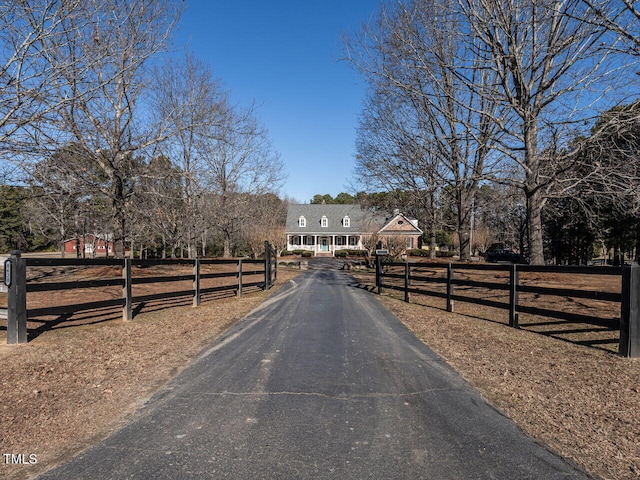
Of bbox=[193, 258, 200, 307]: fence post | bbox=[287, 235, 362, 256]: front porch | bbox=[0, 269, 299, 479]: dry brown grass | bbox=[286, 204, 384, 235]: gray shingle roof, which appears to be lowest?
bbox=[0, 269, 299, 479]: dry brown grass

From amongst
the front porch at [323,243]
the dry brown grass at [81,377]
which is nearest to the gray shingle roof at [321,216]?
the front porch at [323,243]

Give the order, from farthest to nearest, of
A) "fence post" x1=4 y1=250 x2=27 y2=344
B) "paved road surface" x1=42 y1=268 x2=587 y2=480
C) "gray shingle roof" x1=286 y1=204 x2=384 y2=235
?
"gray shingle roof" x1=286 y1=204 x2=384 y2=235
"fence post" x1=4 y1=250 x2=27 y2=344
"paved road surface" x1=42 y1=268 x2=587 y2=480

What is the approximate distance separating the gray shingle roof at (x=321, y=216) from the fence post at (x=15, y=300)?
160 ft

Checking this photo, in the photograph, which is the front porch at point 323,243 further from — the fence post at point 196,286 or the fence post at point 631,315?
the fence post at point 631,315

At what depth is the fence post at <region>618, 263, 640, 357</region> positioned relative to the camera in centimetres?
566

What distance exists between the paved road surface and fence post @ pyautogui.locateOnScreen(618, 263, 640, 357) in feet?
8.62

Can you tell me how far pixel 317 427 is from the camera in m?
3.42

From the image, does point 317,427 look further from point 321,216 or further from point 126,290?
point 321,216

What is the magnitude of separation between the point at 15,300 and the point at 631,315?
28.0 feet

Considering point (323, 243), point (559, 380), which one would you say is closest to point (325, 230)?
point (323, 243)

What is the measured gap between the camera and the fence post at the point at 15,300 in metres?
5.85

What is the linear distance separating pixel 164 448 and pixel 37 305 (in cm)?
835

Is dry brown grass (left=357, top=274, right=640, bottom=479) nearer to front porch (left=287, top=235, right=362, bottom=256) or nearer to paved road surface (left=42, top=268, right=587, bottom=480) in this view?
paved road surface (left=42, top=268, right=587, bottom=480)

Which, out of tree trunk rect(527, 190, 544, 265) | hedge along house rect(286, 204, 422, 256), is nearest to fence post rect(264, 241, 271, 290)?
tree trunk rect(527, 190, 544, 265)
